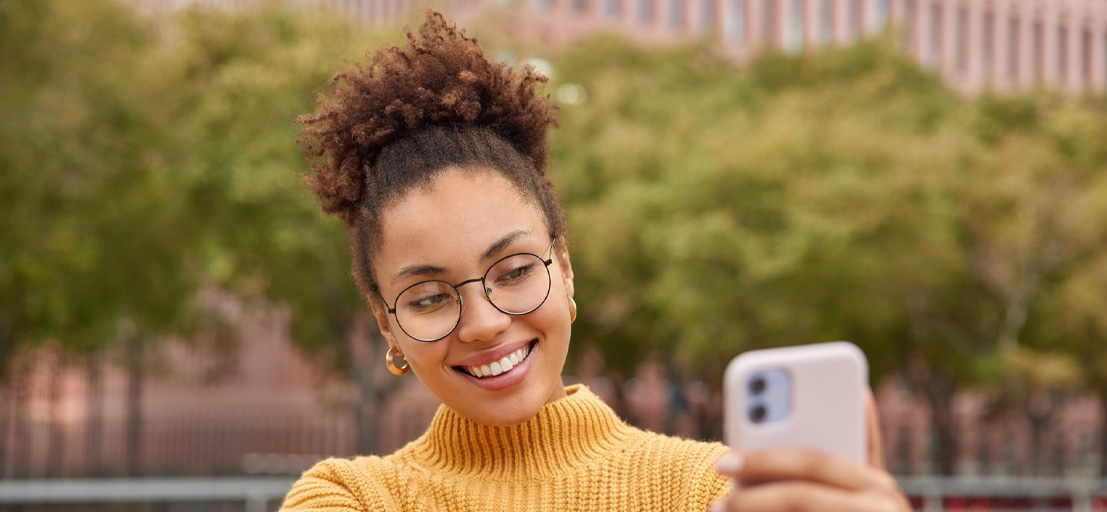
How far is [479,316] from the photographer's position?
1984 mm

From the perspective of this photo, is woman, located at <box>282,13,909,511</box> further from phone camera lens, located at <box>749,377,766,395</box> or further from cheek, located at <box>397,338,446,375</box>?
phone camera lens, located at <box>749,377,766,395</box>

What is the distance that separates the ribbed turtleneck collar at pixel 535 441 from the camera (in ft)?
6.89

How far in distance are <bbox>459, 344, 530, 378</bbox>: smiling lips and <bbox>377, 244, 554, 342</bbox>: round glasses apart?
0.22ft

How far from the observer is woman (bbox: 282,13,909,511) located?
200 centimetres

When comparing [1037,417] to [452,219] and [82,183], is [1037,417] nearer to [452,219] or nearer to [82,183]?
[82,183]

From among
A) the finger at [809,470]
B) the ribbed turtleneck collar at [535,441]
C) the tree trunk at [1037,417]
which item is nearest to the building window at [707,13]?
the tree trunk at [1037,417]

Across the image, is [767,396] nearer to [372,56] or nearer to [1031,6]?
[372,56]

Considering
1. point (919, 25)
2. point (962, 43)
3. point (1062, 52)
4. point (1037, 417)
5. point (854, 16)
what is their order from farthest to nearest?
point (1062, 52) → point (962, 43) → point (919, 25) → point (854, 16) → point (1037, 417)

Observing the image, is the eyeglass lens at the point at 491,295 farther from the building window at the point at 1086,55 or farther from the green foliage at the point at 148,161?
the building window at the point at 1086,55

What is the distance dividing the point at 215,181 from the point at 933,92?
16.3m

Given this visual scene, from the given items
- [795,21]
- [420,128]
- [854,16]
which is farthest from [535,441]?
[854,16]

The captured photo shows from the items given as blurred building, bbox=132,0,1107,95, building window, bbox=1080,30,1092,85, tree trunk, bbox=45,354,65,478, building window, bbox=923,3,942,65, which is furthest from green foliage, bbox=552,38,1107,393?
building window, bbox=1080,30,1092,85

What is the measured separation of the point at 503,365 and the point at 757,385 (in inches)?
29.7

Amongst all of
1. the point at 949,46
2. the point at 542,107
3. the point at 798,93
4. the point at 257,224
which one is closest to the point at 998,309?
the point at 798,93
